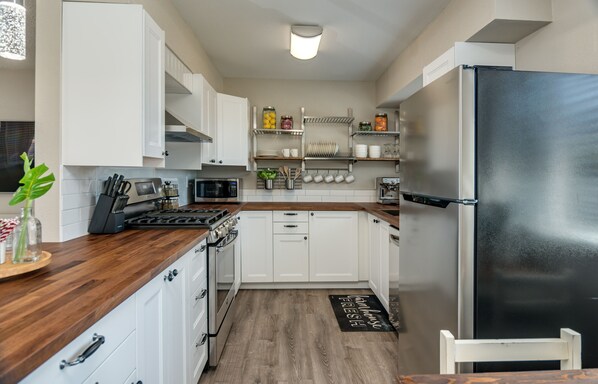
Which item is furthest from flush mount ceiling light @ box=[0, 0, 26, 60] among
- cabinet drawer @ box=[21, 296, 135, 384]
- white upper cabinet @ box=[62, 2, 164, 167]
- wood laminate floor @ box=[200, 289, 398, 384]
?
wood laminate floor @ box=[200, 289, 398, 384]

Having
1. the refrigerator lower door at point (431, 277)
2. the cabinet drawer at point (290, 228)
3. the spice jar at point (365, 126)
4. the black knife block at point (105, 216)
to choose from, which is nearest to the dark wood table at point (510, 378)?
the refrigerator lower door at point (431, 277)

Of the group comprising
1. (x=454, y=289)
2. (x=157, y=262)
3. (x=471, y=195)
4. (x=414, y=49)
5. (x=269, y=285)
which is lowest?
(x=269, y=285)

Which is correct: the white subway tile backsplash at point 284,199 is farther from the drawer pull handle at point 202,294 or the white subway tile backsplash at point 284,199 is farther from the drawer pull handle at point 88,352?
the drawer pull handle at point 88,352

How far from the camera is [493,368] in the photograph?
1307 millimetres

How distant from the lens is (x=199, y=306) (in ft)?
6.03

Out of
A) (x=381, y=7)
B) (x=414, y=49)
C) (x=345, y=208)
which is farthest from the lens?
(x=345, y=208)

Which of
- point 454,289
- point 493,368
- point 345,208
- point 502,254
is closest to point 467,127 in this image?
point 502,254

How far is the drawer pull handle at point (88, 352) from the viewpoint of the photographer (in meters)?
0.70

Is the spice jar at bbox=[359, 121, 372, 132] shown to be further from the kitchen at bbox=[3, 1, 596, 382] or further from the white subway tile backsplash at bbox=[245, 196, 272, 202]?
the white subway tile backsplash at bbox=[245, 196, 272, 202]

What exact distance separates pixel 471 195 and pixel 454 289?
1.32ft

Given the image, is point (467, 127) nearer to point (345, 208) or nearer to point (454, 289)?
point (454, 289)

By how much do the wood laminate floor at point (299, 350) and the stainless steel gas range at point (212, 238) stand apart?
0.51ft

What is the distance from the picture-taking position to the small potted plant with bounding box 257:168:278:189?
3.80m

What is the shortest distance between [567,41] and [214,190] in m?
3.11
